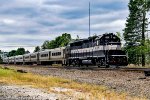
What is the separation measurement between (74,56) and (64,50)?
6.49 meters

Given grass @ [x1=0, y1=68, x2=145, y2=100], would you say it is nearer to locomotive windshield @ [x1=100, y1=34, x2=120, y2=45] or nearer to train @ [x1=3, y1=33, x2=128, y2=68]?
train @ [x1=3, y1=33, x2=128, y2=68]

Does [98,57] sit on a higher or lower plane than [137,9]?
lower

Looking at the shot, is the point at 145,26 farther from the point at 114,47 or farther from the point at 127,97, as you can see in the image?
the point at 127,97

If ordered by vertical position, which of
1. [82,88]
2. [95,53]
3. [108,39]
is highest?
[108,39]

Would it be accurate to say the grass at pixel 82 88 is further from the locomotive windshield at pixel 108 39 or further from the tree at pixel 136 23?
the tree at pixel 136 23

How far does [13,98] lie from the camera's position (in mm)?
16062

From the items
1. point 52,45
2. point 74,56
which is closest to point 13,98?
point 74,56

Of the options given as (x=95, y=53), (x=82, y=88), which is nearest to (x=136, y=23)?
(x=95, y=53)

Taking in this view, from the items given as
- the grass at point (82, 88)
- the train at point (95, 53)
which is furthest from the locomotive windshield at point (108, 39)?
the grass at point (82, 88)

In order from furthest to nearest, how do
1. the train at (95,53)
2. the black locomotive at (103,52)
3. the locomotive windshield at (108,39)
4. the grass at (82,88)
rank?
the locomotive windshield at (108,39) < the train at (95,53) < the black locomotive at (103,52) < the grass at (82,88)

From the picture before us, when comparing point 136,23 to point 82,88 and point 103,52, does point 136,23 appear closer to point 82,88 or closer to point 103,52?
point 103,52

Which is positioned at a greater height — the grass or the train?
the train

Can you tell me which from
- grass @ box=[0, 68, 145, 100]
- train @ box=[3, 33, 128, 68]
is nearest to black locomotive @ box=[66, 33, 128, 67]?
train @ box=[3, 33, 128, 68]

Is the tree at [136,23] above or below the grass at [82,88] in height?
above
